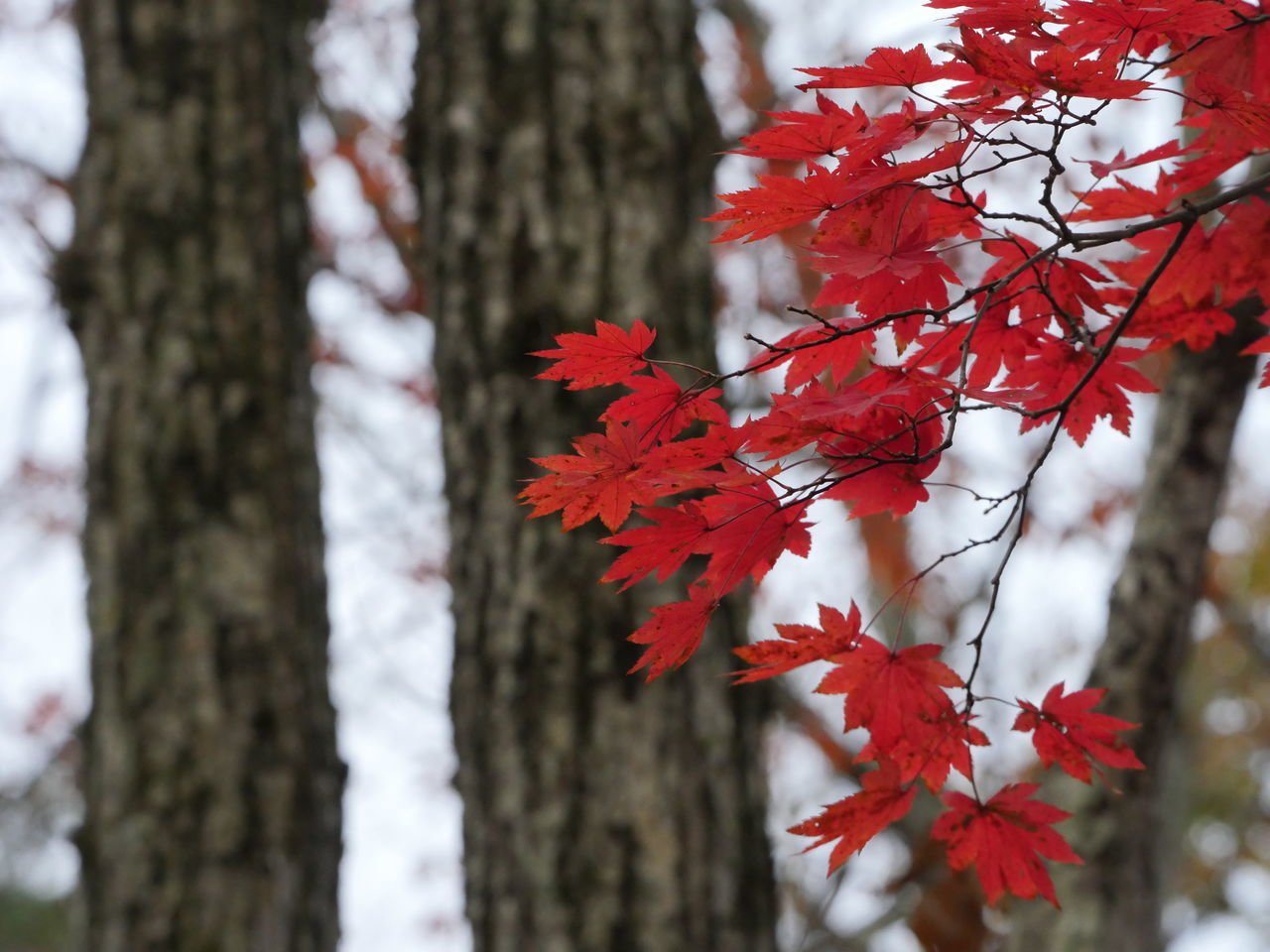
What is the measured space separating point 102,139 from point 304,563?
1.18 metres

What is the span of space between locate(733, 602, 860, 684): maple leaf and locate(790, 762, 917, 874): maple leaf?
0.12 m

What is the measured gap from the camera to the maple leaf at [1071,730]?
1133 mm

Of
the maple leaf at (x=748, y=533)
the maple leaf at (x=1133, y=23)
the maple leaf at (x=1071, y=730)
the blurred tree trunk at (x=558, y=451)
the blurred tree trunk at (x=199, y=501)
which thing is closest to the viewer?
the maple leaf at (x=1133, y=23)

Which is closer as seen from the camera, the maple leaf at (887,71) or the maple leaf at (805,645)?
the maple leaf at (887,71)

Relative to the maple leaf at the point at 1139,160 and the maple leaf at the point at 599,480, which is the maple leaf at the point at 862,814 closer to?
the maple leaf at the point at 599,480

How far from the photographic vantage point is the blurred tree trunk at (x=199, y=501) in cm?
243

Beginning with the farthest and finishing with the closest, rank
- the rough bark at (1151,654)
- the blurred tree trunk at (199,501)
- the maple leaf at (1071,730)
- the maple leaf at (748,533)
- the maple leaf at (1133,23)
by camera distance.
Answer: the blurred tree trunk at (199,501) → the rough bark at (1151,654) → the maple leaf at (1071,730) → the maple leaf at (748,533) → the maple leaf at (1133,23)

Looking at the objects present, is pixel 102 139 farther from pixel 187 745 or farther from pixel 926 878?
pixel 926 878

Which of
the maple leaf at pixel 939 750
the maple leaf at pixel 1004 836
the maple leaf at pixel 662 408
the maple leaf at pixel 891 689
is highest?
the maple leaf at pixel 662 408

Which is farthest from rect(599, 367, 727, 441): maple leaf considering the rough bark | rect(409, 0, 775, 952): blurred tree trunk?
the rough bark

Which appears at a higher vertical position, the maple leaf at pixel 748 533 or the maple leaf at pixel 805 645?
the maple leaf at pixel 748 533

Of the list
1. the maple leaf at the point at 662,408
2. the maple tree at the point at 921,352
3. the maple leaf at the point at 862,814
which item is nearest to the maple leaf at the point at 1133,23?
the maple tree at the point at 921,352

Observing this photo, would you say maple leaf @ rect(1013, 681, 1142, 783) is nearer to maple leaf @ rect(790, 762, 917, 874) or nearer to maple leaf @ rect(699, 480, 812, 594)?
maple leaf @ rect(790, 762, 917, 874)

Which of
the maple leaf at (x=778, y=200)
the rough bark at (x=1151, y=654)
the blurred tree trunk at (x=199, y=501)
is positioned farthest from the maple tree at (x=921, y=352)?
the blurred tree trunk at (x=199, y=501)
